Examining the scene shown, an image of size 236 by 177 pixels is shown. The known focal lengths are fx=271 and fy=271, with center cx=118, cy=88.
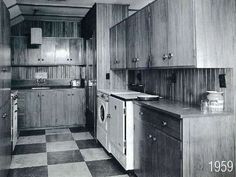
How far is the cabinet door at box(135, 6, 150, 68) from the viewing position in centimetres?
375

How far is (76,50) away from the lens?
7.30 metres

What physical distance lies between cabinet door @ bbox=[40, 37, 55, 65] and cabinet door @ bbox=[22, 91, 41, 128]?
98cm

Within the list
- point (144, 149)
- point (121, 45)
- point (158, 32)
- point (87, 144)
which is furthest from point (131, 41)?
point (87, 144)

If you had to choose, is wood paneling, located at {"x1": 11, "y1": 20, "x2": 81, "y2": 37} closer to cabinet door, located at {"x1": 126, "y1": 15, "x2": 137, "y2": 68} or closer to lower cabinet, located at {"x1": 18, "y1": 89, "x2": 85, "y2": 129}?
lower cabinet, located at {"x1": 18, "y1": 89, "x2": 85, "y2": 129}

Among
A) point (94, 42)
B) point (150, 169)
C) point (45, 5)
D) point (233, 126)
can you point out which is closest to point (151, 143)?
point (150, 169)

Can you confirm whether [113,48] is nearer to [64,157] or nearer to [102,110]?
[102,110]

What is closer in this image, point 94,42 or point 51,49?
point 94,42

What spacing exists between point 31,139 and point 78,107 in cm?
154

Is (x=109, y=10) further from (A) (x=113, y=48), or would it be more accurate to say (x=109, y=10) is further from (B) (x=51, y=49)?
(B) (x=51, y=49)

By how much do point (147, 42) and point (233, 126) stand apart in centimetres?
173

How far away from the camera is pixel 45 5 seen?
18.7ft

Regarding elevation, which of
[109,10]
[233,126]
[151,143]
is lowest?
[151,143]

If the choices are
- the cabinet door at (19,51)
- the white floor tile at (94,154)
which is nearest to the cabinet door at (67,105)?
the cabinet door at (19,51)

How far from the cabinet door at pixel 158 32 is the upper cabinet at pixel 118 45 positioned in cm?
129
